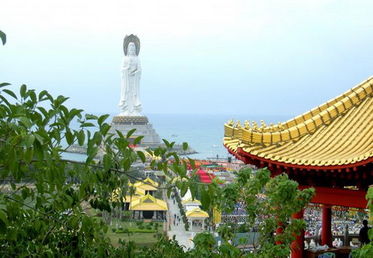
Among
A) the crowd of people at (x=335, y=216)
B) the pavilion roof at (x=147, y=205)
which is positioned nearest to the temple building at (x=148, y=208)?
the pavilion roof at (x=147, y=205)

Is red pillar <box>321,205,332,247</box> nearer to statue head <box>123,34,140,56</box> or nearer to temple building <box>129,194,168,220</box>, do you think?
temple building <box>129,194,168,220</box>

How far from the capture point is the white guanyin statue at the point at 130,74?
4681 centimetres

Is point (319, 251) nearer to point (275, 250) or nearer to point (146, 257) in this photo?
point (275, 250)

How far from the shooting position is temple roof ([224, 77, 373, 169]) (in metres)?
6.37

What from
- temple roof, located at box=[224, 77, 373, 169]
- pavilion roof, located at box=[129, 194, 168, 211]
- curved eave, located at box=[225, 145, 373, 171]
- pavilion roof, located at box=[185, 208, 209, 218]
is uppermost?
temple roof, located at box=[224, 77, 373, 169]

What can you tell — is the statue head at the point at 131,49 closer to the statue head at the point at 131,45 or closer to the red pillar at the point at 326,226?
the statue head at the point at 131,45

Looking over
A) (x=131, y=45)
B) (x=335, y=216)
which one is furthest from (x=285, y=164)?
(x=131, y=45)

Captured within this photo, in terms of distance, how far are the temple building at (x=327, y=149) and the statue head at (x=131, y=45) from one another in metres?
39.7

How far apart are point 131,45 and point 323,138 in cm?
4082

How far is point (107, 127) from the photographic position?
3.17 meters

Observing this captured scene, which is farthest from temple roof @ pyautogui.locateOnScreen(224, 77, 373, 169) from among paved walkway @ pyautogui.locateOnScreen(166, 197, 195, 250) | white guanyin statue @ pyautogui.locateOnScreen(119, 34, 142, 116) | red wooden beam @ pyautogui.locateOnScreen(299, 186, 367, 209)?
white guanyin statue @ pyautogui.locateOnScreen(119, 34, 142, 116)

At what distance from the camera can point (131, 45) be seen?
154ft

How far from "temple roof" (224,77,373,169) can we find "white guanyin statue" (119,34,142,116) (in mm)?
39647

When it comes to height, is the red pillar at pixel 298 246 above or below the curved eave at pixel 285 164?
below
